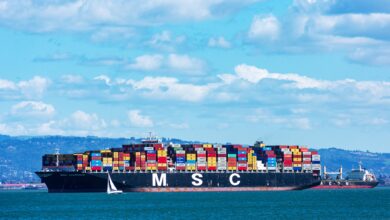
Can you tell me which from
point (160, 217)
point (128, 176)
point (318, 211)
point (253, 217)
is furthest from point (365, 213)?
point (128, 176)

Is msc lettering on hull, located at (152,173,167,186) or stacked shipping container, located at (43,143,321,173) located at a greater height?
stacked shipping container, located at (43,143,321,173)

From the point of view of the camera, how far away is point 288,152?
7146 inches

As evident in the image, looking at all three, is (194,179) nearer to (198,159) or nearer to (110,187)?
(198,159)

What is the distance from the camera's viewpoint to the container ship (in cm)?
16262

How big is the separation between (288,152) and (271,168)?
492 centimetres

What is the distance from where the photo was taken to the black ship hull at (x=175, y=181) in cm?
16162

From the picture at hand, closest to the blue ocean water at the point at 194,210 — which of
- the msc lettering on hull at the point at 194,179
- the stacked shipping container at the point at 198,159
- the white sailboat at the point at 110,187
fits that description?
the white sailboat at the point at 110,187

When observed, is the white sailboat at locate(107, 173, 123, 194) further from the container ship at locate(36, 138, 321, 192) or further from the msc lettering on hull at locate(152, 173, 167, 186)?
the msc lettering on hull at locate(152, 173, 167, 186)

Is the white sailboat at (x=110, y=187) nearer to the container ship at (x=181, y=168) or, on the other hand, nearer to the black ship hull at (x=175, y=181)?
the container ship at (x=181, y=168)

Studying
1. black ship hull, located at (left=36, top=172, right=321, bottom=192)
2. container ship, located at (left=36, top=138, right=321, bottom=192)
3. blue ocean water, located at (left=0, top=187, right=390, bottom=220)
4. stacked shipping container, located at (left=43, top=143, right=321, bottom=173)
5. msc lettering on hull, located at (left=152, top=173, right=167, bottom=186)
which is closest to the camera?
blue ocean water, located at (left=0, top=187, right=390, bottom=220)

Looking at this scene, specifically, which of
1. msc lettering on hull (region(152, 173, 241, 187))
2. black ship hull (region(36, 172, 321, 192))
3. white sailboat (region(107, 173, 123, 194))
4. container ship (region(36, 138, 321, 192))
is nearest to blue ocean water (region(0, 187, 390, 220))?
white sailboat (region(107, 173, 123, 194))

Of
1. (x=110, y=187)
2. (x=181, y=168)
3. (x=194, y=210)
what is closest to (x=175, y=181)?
(x=181, y=168)

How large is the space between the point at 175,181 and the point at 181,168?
291 cm

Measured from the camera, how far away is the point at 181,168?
168m
